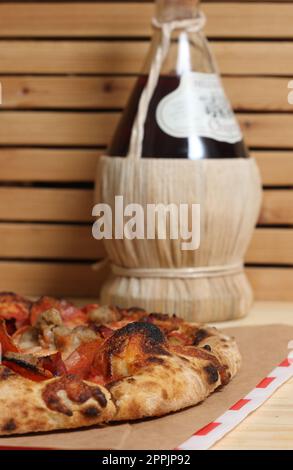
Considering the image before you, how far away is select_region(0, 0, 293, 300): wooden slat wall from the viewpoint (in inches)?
66.0

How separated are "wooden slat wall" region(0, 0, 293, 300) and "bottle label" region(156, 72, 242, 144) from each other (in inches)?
8.1

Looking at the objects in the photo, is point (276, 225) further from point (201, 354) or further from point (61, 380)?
point (61, 380)

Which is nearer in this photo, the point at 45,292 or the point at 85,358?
the point at 85,358

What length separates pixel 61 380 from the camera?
0.92 meters

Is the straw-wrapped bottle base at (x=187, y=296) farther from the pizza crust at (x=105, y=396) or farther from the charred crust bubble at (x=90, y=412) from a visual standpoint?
the charred crust bubble at (x=90, y=412)

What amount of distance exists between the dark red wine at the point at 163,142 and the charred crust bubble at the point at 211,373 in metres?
0.48

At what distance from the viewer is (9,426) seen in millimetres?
885

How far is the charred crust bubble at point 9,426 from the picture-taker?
0.88 m

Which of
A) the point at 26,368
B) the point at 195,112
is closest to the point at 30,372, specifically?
the point at 26,368

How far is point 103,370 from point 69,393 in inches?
3.9

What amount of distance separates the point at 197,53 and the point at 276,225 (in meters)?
0.39

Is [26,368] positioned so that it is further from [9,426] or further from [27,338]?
[27,338]
